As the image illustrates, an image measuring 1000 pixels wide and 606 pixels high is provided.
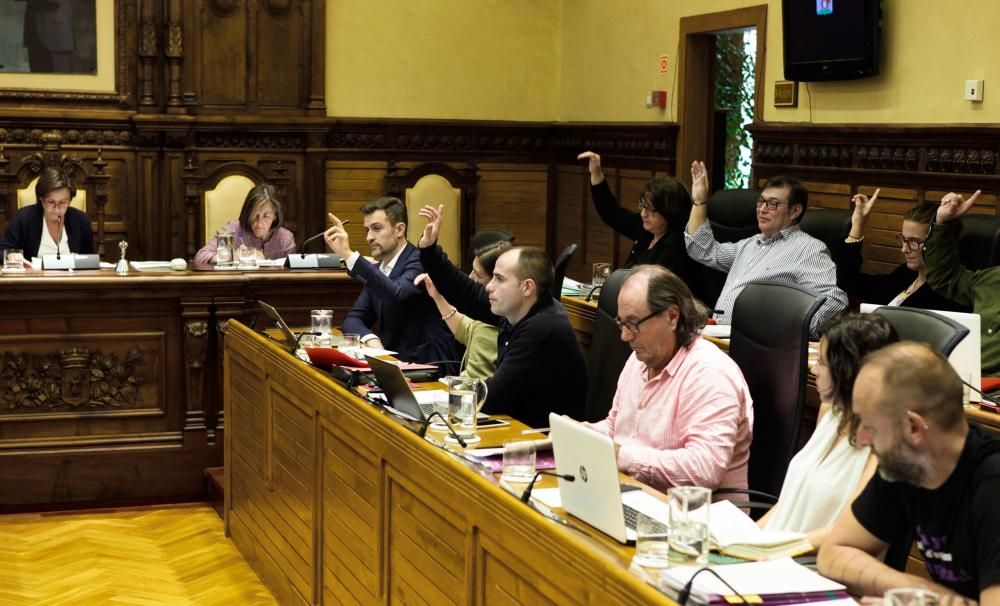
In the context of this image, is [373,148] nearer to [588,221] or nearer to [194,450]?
[588,221]

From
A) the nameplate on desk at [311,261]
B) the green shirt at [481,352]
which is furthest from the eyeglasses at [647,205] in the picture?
the green shirt at [481,352]

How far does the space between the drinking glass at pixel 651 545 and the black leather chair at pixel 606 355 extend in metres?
1.59

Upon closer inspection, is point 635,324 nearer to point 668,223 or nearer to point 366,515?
point 366,515

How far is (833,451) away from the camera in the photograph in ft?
8.49

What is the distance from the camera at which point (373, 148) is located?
8.86 meters

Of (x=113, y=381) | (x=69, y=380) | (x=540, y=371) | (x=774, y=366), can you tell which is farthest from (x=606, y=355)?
(x=69, y=380)

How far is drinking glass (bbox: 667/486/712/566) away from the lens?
2.18 m

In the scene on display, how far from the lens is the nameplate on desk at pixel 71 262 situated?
553 centimetres

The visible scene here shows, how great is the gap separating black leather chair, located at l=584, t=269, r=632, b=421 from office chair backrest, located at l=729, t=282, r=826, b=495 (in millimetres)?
622

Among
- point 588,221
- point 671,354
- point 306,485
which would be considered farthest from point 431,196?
point 671,354

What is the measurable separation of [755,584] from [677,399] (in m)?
1.04

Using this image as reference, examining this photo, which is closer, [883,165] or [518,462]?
[518,462]

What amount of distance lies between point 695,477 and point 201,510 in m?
3.09

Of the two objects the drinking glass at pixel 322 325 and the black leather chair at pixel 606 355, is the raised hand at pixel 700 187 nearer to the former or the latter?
the black leather chair at pixel 606 355
